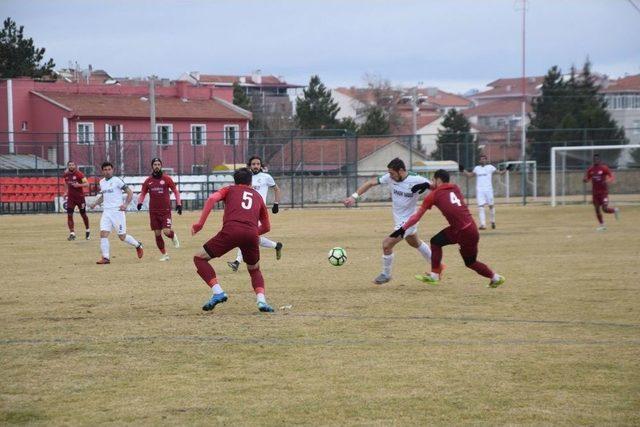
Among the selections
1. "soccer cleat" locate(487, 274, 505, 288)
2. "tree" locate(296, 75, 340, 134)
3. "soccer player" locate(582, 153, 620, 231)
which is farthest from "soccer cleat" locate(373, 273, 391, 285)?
"tree" locate(296, 75, 340, 134)

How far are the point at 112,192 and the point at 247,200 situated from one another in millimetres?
8633

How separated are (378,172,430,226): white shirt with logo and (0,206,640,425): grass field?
120 cm

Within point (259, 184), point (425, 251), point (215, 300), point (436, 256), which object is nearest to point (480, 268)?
point (436, 256)

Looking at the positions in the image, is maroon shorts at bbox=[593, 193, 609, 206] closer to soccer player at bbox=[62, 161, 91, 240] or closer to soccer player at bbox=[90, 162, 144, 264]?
soccer player at bbox=[90, 162, 144, 264]

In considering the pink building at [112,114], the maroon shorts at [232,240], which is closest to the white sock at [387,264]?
the maroon shorts at [232,240]

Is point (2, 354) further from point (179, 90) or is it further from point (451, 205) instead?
point (179, 90)

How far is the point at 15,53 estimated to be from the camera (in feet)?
235

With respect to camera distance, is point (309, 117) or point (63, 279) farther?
point (309, 117)

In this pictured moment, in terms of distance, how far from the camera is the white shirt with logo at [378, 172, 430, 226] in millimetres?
15250

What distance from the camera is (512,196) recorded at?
5444 cm

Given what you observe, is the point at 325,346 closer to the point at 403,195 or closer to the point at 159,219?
the point at 403,195

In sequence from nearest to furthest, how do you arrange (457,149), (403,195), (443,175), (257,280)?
(257,280) < (443,175) < (403,195) < (457,149)

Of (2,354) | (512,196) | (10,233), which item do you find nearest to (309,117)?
(512,196)

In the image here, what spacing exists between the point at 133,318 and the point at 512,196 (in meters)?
44.4
